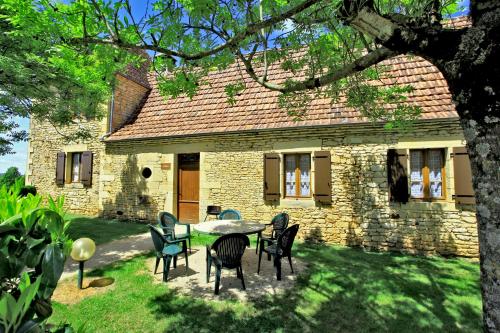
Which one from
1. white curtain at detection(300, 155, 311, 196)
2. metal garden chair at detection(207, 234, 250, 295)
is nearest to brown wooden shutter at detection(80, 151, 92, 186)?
white curtain at detection(300, 155, 311, 196)

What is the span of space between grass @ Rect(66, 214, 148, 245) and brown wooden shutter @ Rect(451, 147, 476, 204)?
8.66m

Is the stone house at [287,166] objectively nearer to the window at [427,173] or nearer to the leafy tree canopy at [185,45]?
the window at [427,173]

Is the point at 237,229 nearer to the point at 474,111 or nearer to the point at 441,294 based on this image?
the point at 441,294

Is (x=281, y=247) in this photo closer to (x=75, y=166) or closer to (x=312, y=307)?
(x=312, y=307)

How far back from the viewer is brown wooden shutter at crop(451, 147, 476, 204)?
618 cm

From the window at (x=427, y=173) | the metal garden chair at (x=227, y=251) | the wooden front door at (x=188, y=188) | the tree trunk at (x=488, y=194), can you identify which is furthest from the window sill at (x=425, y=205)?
the wooden front door at (x=188, y=188)

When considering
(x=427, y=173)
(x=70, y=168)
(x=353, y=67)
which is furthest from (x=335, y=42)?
(x=70, y=168)

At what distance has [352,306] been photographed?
3.91 m

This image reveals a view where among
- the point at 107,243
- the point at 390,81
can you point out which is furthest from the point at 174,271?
the point at 390,81

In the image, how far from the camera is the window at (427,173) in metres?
6.68

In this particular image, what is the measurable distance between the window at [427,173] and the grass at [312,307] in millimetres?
2069

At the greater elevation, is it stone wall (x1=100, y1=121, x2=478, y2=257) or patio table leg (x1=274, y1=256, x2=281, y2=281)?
stone wall (x1=100, y1=121, x2=478, y2=257)

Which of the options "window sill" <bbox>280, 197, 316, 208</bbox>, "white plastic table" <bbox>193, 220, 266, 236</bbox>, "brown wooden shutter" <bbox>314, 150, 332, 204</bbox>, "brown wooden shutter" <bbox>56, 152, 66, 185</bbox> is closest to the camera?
"white plastic table" <bbox>193, 220, 266, 236</bbox>

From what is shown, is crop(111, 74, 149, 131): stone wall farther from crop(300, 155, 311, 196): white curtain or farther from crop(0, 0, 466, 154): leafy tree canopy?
crop(300, 155, 311, 196): white curtain
